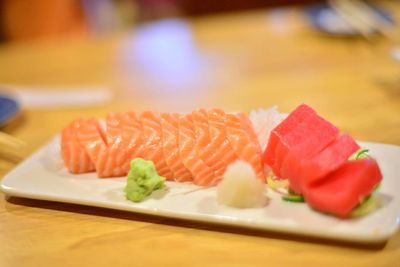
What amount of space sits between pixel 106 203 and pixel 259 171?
39cm

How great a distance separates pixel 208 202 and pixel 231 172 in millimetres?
100

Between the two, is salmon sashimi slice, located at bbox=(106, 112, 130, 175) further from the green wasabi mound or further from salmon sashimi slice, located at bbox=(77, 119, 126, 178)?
the green wasabi mound

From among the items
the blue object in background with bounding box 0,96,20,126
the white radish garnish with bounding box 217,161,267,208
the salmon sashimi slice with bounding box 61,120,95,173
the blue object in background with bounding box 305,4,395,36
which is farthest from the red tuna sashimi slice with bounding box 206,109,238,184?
the blue object in background with bounding box 305,4,395,36

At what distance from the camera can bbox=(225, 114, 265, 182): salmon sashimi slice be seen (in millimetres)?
1262

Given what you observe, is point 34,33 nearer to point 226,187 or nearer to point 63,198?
point 63,198

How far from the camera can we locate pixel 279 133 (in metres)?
1.24

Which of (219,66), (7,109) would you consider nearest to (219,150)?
(7,109)

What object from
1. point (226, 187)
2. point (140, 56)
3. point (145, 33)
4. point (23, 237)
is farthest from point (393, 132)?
point (145, 33)

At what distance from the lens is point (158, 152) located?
1.32 m

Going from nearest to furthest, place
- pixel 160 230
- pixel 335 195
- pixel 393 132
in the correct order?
pixel 335 195 < pixel 160 230 < pixel 393 132

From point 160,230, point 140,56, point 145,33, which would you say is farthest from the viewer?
point 145,33

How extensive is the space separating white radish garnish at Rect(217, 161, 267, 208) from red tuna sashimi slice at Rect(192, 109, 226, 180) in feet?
0.38

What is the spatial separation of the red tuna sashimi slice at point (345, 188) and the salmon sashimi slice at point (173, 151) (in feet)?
1.11

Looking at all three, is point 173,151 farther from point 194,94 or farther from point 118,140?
point 194,94
